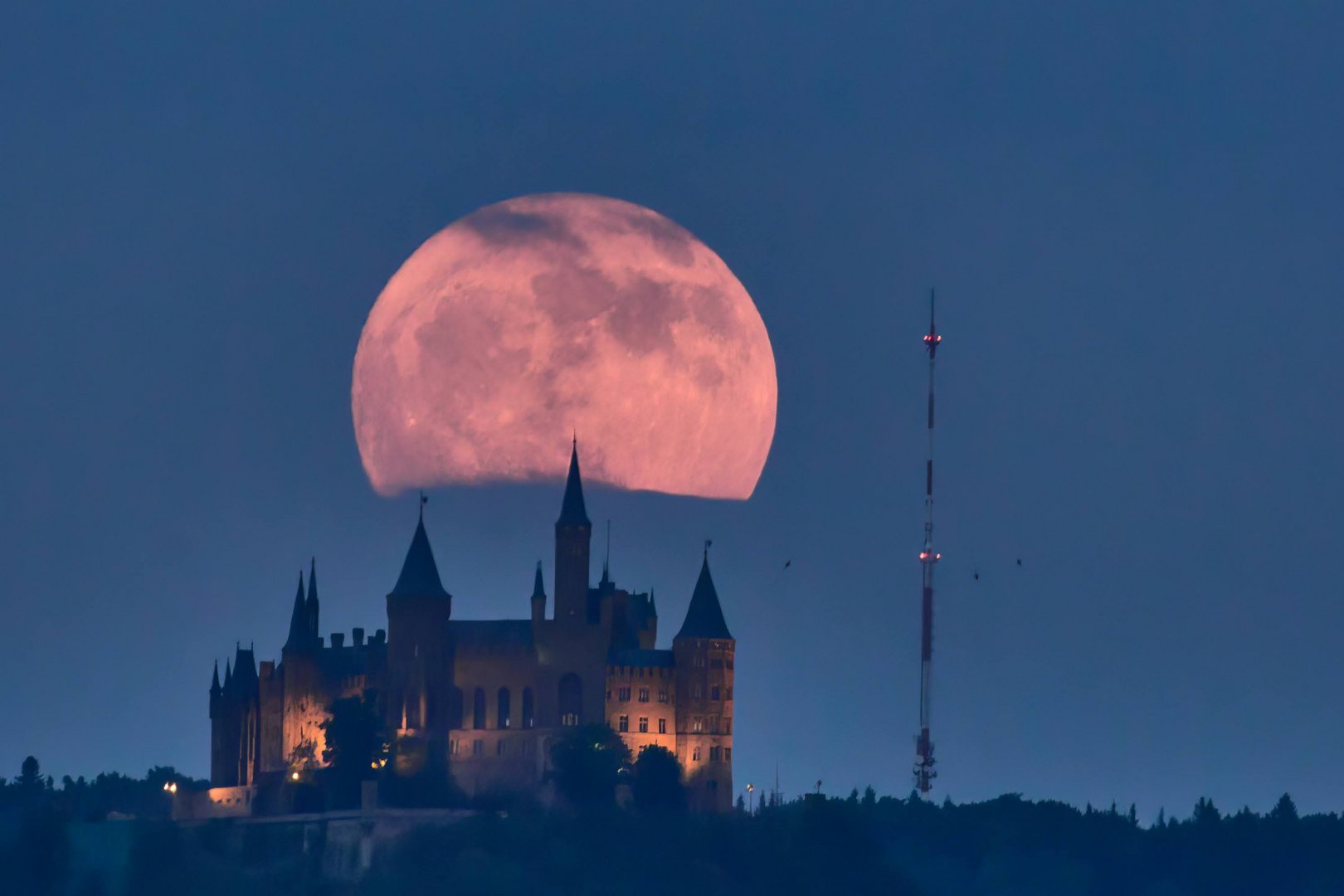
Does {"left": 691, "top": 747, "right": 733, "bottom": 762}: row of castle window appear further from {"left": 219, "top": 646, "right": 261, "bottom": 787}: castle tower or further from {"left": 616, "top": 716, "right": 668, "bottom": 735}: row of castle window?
{"left": 219, "top": 646, "right": 261, "bottom": 787}: castle tower

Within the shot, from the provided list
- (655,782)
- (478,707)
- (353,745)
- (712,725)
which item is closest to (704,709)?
(712,725)

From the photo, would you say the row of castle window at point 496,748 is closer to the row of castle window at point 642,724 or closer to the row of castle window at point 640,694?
the row of castle window at point 642,724

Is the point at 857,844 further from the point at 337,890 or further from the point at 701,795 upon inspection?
the point at 337,890

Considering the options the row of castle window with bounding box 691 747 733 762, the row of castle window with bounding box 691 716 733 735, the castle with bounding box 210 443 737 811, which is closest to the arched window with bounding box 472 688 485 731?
the castle with bounding box 210 443 737 811

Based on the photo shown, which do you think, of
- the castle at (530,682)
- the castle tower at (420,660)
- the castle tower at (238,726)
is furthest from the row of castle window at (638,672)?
the castle tower at (238,726)

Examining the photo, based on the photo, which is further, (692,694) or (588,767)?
(692,694)

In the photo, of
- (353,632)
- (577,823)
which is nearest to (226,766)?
(353,632)

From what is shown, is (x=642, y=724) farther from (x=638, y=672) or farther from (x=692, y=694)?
(x=692, y=694)

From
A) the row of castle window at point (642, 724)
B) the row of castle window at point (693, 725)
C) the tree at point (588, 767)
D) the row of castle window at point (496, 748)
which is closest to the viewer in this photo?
the tree at point (588, 767)
